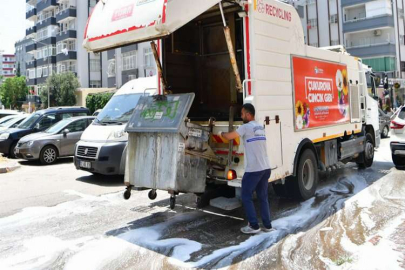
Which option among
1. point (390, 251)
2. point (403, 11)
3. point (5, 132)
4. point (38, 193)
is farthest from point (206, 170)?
point (403, 11)

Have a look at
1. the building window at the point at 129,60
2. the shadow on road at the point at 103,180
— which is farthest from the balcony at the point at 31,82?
the shadow on road at the point at 103,180

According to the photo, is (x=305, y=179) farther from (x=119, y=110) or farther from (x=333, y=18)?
(x=333, y=18)

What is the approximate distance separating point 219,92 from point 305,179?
2.34m

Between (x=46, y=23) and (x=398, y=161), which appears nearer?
(x=398, y=161)

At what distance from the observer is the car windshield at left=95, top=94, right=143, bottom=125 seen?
954 centimetres

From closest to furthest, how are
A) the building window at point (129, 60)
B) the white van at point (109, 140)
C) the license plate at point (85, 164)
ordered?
the white van at point (109, 140), the license plate at point (85, 164), the building window at point (129, 60)

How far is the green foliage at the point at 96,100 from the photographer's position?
4184 centimetres

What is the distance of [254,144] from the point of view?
201 inches

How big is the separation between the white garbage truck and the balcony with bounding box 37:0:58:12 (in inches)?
2279

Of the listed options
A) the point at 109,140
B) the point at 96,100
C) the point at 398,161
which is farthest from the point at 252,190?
the point at 96,100

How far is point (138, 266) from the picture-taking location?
4.37 meters

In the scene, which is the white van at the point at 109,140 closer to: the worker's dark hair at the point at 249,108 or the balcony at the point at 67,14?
the worker's dark hair at the point at 249,108

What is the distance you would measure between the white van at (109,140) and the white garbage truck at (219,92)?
1.79 meters

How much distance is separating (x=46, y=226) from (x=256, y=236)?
3.33 metres
